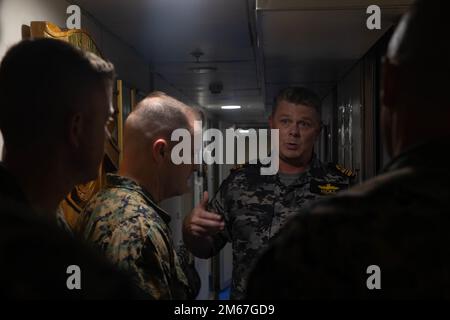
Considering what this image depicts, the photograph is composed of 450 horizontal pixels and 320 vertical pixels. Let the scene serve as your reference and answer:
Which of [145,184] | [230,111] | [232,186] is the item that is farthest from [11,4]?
[230,111]

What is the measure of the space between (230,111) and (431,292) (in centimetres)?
591

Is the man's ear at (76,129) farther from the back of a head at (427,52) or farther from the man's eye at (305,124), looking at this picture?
the man's eye at (305,124)

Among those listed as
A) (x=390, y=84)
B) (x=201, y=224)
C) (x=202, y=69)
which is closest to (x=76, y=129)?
(x=390, y=84)

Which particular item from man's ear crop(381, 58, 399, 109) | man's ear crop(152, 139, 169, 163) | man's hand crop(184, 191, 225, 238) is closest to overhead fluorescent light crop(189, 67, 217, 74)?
man's hand crop(184, 191, 225, 238)

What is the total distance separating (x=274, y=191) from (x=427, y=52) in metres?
1.24

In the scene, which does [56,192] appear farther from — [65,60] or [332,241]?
[332,241]

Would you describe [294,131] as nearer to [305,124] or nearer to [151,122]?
[305,124]

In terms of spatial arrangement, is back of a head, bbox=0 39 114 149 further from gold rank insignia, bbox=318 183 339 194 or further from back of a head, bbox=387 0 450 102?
gold rank insignia, bbox=318 183 339 194

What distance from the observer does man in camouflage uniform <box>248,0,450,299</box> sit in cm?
55

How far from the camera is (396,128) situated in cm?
64

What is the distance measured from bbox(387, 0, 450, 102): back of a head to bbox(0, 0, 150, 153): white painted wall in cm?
102

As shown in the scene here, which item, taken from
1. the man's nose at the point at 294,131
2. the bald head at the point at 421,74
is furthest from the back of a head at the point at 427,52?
the man's nose at the point at 294,131

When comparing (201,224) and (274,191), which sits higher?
(274,191)

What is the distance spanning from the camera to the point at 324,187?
1788 mm
